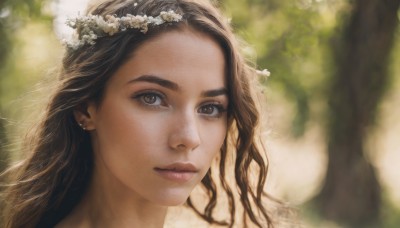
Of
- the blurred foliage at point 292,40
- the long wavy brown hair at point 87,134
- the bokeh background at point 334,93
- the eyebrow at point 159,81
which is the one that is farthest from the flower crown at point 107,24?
the bokeh background at point 334,93

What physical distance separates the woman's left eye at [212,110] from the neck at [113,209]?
0.44 meters

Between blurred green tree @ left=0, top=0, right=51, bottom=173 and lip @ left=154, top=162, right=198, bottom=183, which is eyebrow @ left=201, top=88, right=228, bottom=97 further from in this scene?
blurred green tree @ left=0, top=0, right=51, bottom=173

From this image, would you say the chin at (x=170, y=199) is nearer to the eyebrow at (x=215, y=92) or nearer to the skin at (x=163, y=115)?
the skin at (x=163, y=115)

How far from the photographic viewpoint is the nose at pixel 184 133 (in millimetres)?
2508

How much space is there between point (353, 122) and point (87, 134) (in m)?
7.29

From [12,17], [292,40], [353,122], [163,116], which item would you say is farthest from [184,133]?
[353,122]

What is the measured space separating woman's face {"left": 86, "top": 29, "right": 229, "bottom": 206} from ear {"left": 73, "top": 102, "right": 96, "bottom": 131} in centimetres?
4

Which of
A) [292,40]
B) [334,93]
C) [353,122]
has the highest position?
[334,93]

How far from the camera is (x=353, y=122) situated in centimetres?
975

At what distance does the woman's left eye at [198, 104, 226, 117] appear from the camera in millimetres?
2672

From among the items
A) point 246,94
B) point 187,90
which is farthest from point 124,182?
point 246,94

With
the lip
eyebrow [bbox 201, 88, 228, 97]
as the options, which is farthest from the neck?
eyebrow [bbox 201, 88, 228, 97]

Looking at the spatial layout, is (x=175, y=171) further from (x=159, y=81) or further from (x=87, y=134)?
(x=87, y=134)

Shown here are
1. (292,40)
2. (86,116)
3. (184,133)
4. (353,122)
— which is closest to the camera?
(184,133)
